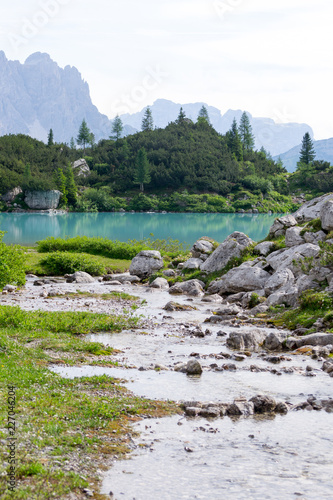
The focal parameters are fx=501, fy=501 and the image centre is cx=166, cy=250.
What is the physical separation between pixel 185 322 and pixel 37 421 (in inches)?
512

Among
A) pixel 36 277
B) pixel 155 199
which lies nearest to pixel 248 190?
pixel 155 199

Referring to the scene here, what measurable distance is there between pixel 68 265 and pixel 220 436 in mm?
27356

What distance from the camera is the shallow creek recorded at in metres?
8.15

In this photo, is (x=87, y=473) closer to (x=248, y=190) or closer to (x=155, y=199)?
(x=155, y=199)

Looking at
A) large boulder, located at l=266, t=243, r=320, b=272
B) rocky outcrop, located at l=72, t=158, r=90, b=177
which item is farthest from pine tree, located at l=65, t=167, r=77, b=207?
large boulder, located at l=266, t=243, r=320, b=272

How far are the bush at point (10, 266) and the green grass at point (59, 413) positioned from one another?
421 inches

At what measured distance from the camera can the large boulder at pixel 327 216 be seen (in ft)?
87.4

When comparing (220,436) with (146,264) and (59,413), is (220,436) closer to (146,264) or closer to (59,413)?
(59,413)

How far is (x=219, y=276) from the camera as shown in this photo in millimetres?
31594

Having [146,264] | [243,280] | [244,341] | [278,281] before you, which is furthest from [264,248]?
[244,341]

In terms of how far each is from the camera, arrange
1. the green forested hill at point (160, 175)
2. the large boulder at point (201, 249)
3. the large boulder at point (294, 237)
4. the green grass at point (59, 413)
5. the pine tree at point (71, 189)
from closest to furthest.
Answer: the green grass at point (59, 413) → the large boulder at point (294, 237) → the large boulder at point (201, 249) → the pine tree at point (71, 189) → the green forested hill at point (160, 175)

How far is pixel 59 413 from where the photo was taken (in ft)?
32.7

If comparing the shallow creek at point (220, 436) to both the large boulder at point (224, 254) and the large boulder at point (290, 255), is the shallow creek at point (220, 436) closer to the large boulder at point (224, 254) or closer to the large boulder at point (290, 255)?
the large boulder at point (290, 255)

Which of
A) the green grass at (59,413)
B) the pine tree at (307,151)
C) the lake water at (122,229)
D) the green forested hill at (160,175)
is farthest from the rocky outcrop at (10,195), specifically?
the green grass at (59,413)
